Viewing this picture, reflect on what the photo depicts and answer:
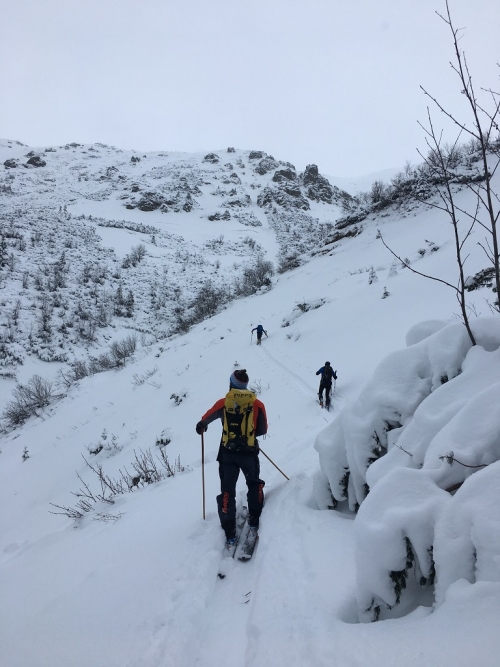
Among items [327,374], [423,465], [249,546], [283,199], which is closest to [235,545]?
[249,546]


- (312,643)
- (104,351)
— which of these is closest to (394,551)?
(312,643)

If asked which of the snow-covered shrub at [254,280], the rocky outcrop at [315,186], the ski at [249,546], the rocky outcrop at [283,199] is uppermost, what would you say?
the rocky outcrop at [315,186]

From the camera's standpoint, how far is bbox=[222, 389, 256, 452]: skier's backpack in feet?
10.7

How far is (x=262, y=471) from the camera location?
4508 millimetres

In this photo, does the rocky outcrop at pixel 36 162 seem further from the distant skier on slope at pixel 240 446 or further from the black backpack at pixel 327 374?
the distant skier on slope at pixel 240 446

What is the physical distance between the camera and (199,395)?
31.9 feet

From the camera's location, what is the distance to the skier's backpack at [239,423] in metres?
3.27

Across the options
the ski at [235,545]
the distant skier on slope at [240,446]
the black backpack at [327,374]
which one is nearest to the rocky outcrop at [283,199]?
the black backpack at [327,374]

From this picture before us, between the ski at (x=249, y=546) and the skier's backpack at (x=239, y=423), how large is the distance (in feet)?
2.55

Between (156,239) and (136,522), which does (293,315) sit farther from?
(156,239)

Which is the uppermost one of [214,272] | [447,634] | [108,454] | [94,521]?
[214,272]

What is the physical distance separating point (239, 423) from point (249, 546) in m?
1.10

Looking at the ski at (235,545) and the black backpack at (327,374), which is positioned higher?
the black backpack at (327,374)

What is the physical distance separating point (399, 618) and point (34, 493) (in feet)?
28.4
